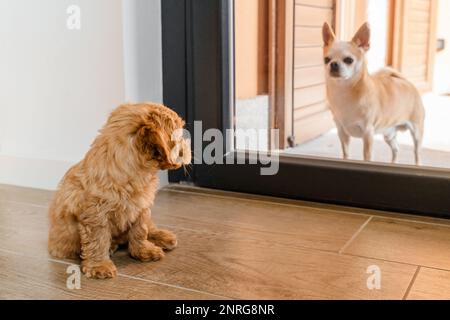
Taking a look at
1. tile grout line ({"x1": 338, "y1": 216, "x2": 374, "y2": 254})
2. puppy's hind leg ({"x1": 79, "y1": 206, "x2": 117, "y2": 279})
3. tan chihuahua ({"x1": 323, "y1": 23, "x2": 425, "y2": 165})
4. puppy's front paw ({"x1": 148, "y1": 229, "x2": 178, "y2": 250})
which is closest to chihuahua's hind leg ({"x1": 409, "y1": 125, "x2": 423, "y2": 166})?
tan chihuahua ({"x1": 323, "y1": 23, "x2": 425, "y2": 165})

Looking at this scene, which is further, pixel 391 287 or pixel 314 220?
pixel 314 220

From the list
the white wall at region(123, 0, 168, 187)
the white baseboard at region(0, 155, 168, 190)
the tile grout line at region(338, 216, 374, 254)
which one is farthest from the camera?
the white baseboard at region(0, 155, 168, 190)

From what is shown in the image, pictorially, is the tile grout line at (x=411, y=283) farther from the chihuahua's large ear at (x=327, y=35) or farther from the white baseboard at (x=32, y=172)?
the white baseboard at (x=32, y=172)

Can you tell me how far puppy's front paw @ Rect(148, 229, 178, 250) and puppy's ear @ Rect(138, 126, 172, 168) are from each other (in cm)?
24

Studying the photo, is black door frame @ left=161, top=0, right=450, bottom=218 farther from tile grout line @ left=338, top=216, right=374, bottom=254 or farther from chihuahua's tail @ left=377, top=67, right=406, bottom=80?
chihuahua's tail @ left=377, top=67, right=406, bottom=80

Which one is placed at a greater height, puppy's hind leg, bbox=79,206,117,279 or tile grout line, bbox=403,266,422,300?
puppy's hind leg, bbox=79,206,117,279

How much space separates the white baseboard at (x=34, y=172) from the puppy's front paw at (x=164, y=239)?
499mm

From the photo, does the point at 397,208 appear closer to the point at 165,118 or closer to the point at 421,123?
the point at 421,123

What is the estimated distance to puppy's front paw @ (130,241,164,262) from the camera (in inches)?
48.0

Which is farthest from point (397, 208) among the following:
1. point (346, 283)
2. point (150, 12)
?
point (150, 12)

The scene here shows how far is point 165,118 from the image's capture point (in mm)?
1117

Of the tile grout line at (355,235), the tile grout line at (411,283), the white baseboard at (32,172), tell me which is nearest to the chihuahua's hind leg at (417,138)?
the tile grout line at (355,235)

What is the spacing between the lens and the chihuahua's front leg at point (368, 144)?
1614mm

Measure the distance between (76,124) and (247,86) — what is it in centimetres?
53
